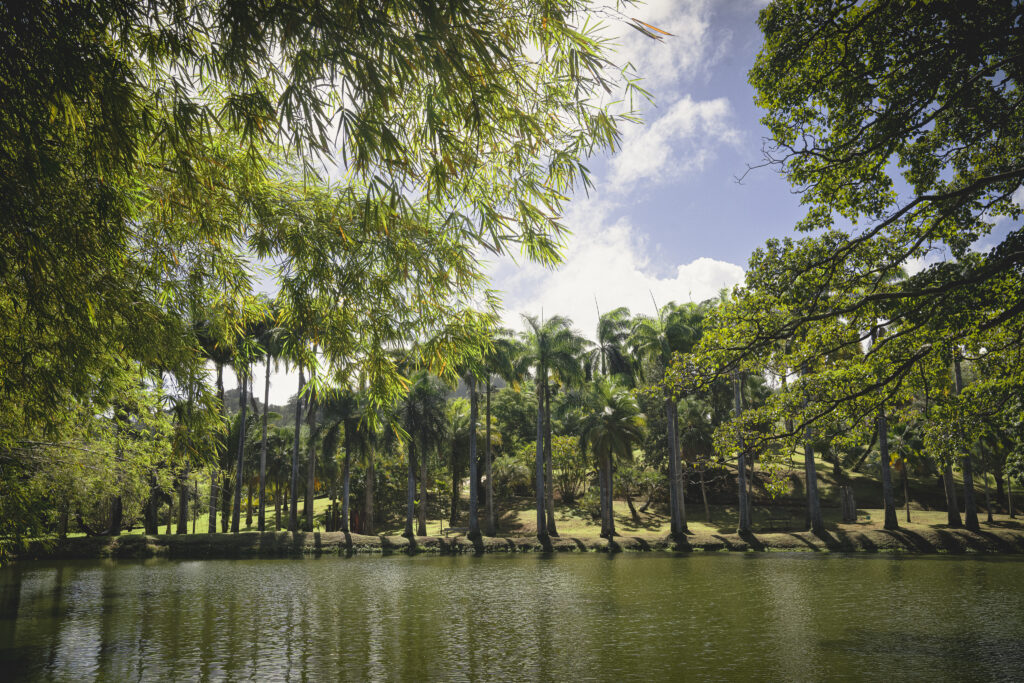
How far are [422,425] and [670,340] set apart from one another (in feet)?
68.3

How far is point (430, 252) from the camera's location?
7297mm

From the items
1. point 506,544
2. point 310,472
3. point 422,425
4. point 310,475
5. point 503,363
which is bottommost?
point 506,544

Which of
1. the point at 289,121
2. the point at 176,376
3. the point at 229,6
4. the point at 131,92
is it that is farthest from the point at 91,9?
the point at 176,376

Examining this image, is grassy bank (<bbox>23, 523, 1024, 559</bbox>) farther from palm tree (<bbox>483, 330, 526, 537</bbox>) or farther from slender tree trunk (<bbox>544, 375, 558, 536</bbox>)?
palm tree (<bbox>483, 330, 526, 537</bbox>)


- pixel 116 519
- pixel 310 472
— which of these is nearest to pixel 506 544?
pixel 310 472

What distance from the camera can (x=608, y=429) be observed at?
41.9 metres

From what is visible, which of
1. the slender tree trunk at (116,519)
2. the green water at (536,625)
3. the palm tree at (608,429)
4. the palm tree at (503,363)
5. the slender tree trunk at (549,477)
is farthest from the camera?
the slender tree trunk at (116,519)

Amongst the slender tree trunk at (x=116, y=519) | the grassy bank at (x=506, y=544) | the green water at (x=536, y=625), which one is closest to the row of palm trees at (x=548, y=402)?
the grassy bank at (x=506, y=544)

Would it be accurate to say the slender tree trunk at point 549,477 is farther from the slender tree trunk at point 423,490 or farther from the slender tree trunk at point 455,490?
the slender tree trunk at point 455,490

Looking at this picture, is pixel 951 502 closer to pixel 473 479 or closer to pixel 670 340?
pixel 670 340

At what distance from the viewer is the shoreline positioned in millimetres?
32438

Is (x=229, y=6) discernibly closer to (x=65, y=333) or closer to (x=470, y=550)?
(x=65, y=333)

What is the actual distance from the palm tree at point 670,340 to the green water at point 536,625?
1497 centimetres

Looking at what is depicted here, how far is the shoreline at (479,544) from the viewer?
32438 millimetres
